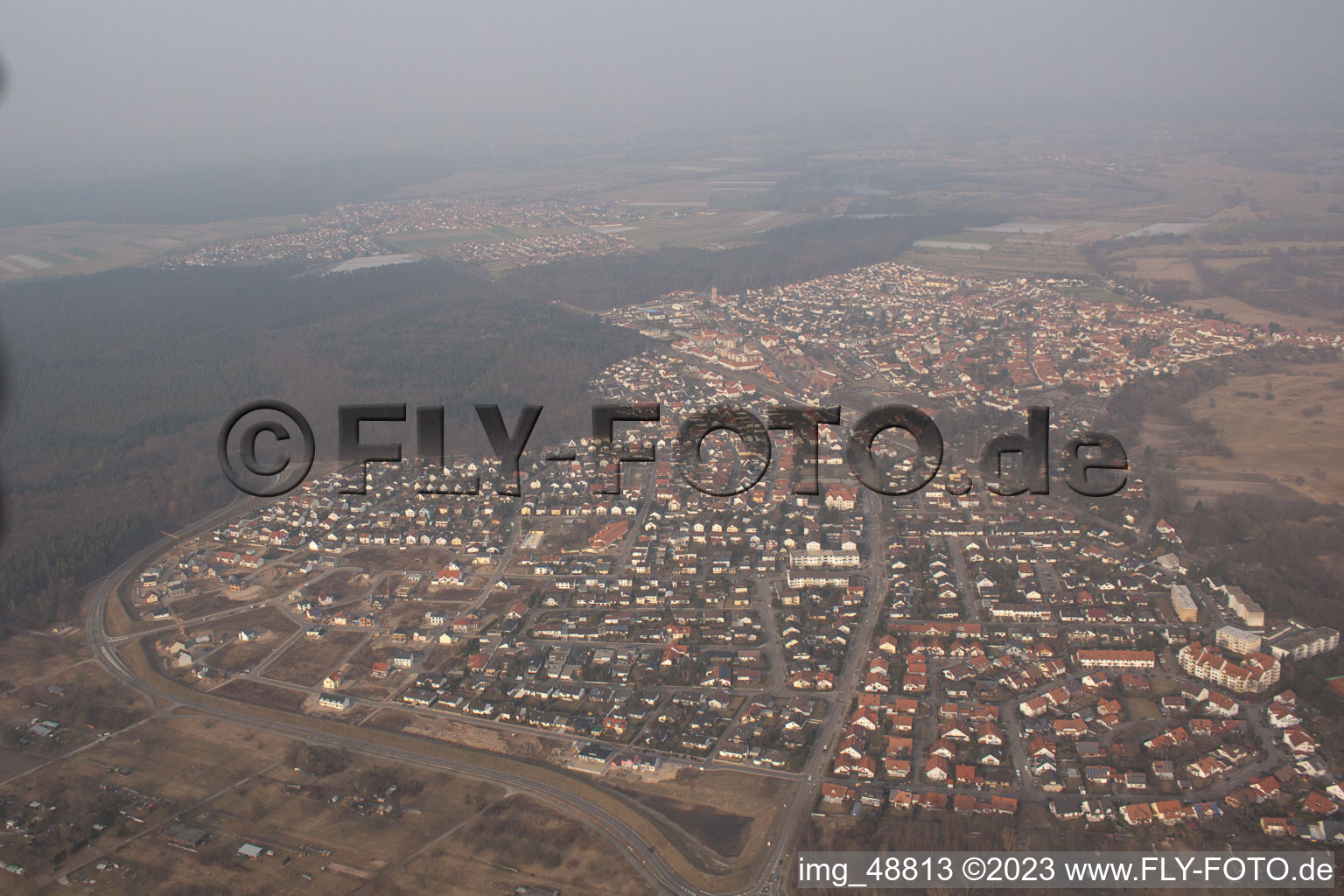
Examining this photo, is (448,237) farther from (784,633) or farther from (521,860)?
(521,860)

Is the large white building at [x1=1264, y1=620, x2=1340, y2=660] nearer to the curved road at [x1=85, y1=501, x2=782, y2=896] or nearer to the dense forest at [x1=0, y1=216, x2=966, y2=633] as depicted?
the curved road at [x1=85, y1=501, x2=782, y2=896]

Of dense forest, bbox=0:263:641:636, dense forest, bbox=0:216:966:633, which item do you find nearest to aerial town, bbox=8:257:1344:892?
dense forest, bbox=0:263:641:636

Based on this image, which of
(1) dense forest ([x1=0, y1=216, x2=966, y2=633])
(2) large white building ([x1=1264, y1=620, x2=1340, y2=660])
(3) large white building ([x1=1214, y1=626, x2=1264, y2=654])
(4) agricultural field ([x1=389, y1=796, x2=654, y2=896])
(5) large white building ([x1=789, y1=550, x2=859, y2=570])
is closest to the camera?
(4) agricultural field ([x1=389, y1=796, x2=654, y2=896])

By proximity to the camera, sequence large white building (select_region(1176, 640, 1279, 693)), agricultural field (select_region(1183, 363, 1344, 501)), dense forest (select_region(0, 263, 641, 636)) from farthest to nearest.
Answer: dense forest (select_region(0, 263, 641, 636)) → agricultural field (select_region(1183, 363, 1344, 501)) → large white building (select_region(1176, 640, 1279, 693))

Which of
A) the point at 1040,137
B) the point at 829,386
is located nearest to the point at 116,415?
the point at 829,386

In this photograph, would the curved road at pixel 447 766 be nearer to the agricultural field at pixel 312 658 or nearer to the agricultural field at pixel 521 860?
the agricultural field at pixel 521 860

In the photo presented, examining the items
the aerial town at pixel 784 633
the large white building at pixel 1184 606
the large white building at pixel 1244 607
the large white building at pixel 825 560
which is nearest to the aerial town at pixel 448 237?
the aerial town at pixel 784 633

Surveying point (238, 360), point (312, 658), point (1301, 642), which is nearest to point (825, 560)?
point (1301, 642)
